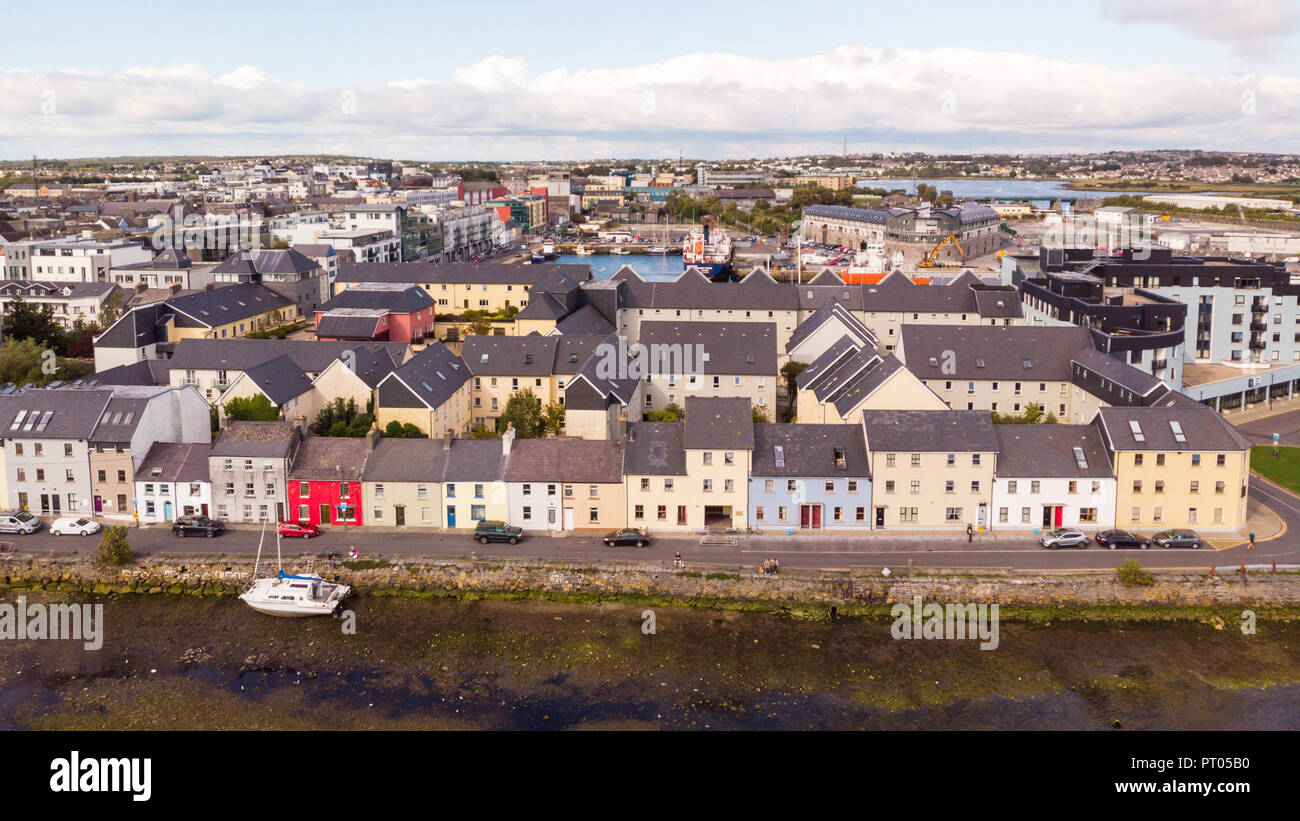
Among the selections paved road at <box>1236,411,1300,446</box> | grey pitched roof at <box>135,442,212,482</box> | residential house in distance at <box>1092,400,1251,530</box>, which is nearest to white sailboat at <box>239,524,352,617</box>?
grey pitched roof at <box>135,442,212,482</box>

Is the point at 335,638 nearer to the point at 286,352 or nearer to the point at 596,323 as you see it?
the point at 286,352

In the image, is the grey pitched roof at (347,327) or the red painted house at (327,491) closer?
the red painted house at (327,491)

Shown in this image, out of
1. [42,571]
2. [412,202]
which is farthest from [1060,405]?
[412,202]

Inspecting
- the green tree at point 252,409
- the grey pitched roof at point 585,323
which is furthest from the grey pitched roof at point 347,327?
the green tree at point 252,409

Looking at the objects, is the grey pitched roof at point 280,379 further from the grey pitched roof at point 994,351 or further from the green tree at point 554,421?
the grey pitched roof at point 994,351

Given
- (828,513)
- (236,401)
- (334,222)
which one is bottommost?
(828,513)

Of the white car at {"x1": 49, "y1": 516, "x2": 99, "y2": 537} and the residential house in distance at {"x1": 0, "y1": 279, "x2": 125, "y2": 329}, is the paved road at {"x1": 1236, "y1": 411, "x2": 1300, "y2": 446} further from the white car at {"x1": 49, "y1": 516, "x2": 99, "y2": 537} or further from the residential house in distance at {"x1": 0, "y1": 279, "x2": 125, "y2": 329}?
the residential house in distance at {"x1": 0, "y1": 279, "x2": 125, "y2": 329}

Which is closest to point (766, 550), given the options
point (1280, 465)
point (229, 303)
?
point (1280, 465)
